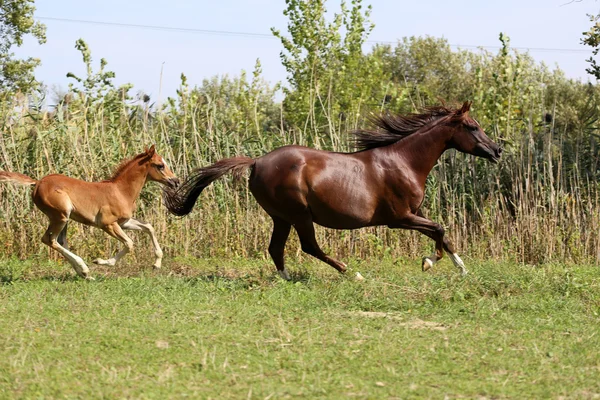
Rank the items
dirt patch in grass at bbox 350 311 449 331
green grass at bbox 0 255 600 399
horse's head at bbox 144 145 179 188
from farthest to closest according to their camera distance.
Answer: horse's head at bbox 144 145 179 188 → dirt patch in grass at bbox 350 311 449 331 → green grass at bbox 0 255 600 399

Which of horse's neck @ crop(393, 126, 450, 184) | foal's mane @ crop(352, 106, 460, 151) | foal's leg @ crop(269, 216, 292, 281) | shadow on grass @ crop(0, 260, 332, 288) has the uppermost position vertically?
foal's mane @ crop(352, 106, 460, 151)

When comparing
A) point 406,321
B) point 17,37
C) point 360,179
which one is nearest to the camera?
point 406,321

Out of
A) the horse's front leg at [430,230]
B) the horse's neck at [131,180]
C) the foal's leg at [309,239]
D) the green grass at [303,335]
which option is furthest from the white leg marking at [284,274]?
the horse's neck at [131,180]

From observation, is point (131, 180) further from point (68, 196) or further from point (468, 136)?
point (468, 136)

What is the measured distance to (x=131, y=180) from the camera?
33.1 feet

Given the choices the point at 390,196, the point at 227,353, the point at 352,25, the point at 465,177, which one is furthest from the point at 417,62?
the point at 227,353

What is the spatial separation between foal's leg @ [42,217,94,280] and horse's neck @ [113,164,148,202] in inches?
31.3

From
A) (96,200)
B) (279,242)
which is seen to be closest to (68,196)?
(96,200)

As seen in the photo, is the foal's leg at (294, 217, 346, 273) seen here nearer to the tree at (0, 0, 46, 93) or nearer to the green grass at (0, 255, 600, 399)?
the green grass at (0, 255, 600, 399)

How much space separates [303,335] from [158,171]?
13.9 feet

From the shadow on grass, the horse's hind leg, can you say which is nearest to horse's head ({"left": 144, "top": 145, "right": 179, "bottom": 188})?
the shadow on grass

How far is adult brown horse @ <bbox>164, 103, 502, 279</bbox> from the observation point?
930 cm

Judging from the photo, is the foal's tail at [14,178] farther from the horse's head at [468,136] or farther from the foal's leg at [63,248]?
the horse's head at [468,136]

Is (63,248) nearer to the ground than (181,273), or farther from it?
farther from it
